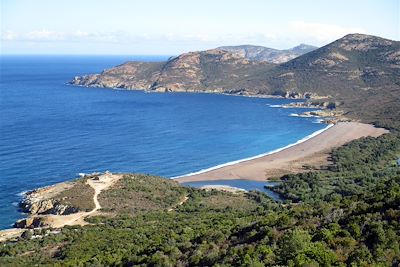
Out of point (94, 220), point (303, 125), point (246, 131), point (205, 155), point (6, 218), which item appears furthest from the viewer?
point (303, 125)

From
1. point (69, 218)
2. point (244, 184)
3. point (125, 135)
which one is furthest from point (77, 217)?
point (125, 135)

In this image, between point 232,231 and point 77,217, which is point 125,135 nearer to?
point 77,217

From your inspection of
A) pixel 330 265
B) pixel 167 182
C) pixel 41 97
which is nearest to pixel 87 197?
pixel 167 182

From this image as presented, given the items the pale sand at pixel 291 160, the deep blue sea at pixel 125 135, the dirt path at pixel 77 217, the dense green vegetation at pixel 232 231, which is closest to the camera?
the dense green vegetation at pixel 232 231

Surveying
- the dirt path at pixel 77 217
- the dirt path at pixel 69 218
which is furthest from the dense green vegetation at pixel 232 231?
the dirt path at pixel 69 218

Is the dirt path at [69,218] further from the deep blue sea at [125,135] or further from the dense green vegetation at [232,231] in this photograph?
the deep blue sea at [125,135]

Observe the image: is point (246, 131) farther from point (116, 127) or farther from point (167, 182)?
point (167, 182)
